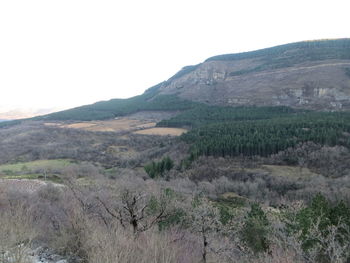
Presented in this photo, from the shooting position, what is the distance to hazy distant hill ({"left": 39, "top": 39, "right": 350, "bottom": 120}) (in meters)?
138

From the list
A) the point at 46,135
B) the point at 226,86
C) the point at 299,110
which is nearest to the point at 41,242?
the point at 46,135

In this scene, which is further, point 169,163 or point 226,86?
point 226,86

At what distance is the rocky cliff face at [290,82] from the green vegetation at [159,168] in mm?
89043

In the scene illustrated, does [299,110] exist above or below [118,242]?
below

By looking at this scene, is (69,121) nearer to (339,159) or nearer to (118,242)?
(339,159)

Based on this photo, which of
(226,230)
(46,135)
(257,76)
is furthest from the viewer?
(257,76)

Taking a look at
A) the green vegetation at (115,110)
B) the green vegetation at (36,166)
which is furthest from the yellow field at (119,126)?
the green vegetation at (36,166)

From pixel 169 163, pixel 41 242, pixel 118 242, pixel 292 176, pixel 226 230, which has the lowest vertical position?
pixel 292 176

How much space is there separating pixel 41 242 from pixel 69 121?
5917 inches

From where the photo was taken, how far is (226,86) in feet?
589

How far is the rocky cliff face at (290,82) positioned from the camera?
5346 inches

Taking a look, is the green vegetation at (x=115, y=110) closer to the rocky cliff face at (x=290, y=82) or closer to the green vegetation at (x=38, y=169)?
the rocky cliff face at (x=290, y=82)

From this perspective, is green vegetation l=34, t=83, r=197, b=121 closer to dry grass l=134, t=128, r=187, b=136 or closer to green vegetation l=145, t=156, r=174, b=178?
dry grass l=134, t=128, r=187, b=136

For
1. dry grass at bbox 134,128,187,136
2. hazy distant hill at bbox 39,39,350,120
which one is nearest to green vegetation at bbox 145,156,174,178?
dry grass at bbox 134,128,187,136
